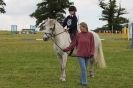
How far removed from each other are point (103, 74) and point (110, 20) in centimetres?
7267

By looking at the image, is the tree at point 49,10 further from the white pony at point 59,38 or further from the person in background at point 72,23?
the white pony at point 59,38

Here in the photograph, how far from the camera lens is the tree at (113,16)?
90.4 metres

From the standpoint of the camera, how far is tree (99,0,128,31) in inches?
3558

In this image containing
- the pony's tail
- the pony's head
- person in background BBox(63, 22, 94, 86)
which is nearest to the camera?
person in background BBox(63, 22, 94, 86)

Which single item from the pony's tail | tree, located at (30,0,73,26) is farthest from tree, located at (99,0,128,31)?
the pony's tail

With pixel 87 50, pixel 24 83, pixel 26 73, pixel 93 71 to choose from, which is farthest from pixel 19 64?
pixel 87 50

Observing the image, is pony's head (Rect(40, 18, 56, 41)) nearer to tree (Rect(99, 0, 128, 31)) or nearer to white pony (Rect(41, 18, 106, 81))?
white pony (Rect(41, 18, 106, 81))

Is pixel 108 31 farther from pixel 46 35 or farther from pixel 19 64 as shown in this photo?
pixel 46 35

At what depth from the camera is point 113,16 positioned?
9131cm

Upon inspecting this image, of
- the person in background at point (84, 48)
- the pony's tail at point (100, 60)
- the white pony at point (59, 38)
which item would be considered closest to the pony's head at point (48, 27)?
the white pony at point (59, 38)

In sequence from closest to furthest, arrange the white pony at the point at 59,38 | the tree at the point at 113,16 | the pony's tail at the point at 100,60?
the white pony at the point at 59,38 < the pony's tail at the point at 100,60 < the tree at the point at 113,16

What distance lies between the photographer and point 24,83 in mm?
15273

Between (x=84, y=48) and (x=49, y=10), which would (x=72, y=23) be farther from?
(x=49, y=10)

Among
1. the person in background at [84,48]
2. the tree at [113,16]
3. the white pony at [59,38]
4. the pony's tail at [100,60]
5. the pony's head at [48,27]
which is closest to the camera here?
the person in background at [84,48]
